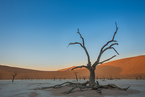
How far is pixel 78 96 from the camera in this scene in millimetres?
5887

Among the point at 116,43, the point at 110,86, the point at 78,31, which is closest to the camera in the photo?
the point at 110,86

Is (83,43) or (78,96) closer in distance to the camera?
(78,96)

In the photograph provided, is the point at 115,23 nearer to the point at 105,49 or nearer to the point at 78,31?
the point at 105,49

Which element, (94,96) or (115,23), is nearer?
(94,96)

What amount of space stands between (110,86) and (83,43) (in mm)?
4325

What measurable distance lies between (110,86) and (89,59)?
9.12 ft

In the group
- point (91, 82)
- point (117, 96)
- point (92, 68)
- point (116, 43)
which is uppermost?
point (116, 43)

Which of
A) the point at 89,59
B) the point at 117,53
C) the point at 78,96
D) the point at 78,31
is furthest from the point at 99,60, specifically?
the point at 78,96

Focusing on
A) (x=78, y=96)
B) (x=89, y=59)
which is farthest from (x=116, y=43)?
(x=78, y=96)

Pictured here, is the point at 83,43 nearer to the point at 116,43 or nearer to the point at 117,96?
the point at 116,43

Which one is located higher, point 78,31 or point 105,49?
point 78,31

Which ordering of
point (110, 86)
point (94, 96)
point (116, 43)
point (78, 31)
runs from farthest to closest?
point (78, 31) → point (116, 43) → point (110, 86) → point (94, 96)

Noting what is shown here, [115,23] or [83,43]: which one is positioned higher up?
[115,23]

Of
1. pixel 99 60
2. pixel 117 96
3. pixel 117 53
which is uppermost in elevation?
pixel 117 53
